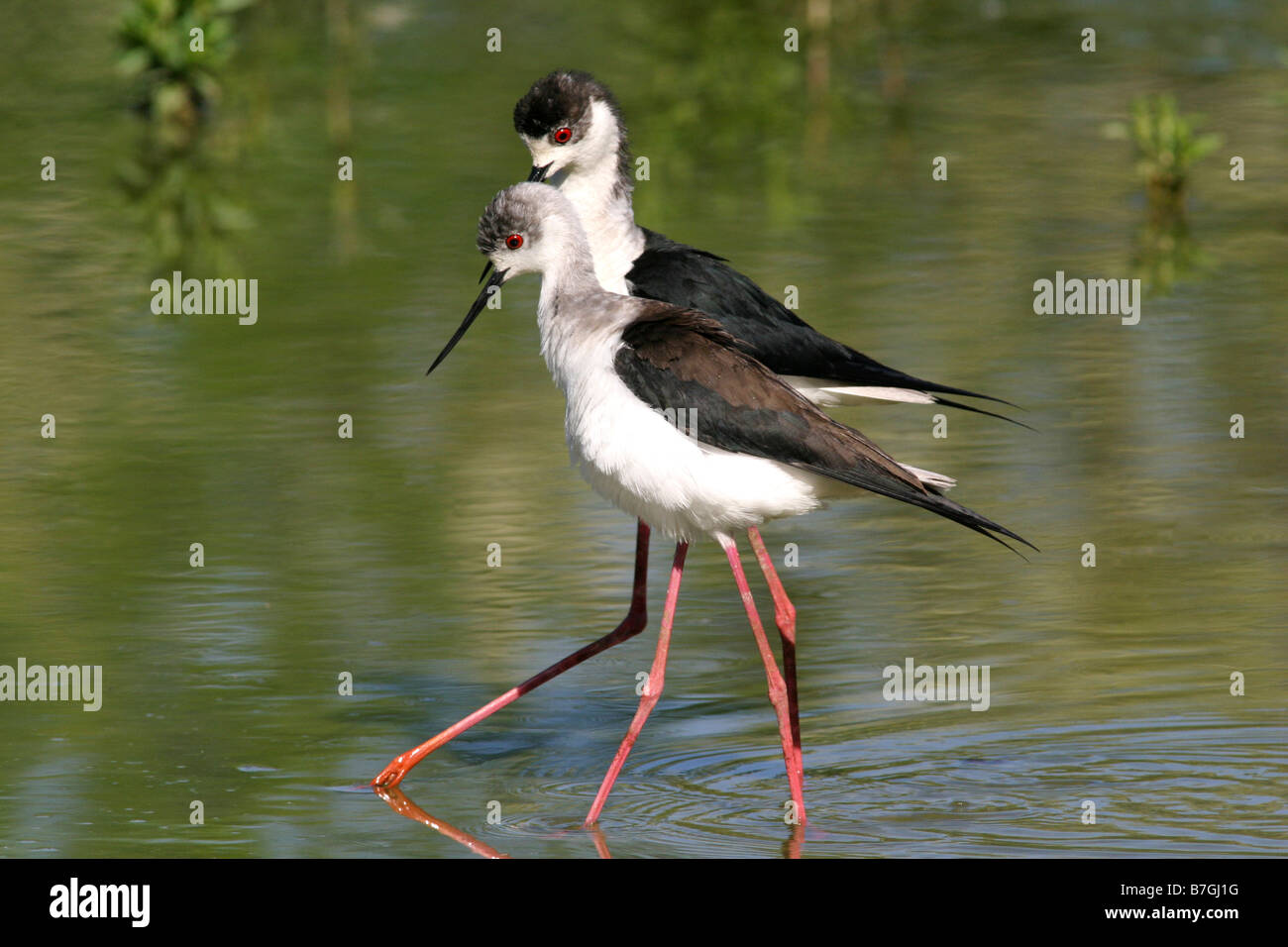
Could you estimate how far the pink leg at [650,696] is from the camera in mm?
5605

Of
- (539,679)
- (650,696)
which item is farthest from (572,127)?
(650,696)

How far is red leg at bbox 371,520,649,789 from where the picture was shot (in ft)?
19.3

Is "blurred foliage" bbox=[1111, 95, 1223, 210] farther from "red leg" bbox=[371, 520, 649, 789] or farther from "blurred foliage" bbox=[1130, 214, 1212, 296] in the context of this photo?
"red leg" bbox=[371, 520, 649, 789]

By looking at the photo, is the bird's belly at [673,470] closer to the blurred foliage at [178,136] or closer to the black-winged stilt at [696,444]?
the black-winged stilt at [696,444]

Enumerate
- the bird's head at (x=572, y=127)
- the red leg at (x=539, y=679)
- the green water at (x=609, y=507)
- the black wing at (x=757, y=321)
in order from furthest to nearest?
the bird's head at (x=572, y=127) < the black wing at (x=757, y=321) < the red leg at (x=539, y=679) < the green water at (x=609, y=507)

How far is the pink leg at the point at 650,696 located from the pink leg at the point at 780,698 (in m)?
0.16

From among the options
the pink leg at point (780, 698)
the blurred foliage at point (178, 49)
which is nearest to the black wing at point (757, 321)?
the pink leg at point (780, 698)

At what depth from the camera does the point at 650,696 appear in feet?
19.4

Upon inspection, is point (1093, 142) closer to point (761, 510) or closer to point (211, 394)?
point (211, 394)

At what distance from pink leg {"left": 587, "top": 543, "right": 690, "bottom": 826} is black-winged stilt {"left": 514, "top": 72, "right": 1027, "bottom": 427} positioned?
69cm

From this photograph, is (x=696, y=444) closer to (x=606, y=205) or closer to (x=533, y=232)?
(x=533, y=232)

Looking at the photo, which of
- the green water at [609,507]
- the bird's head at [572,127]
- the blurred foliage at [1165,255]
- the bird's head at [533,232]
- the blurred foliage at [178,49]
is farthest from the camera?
the blurred foliage at [178,49]

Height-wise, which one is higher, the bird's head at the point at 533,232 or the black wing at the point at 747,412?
the bird's head at the point at 533,232

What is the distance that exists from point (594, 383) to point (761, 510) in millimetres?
505
